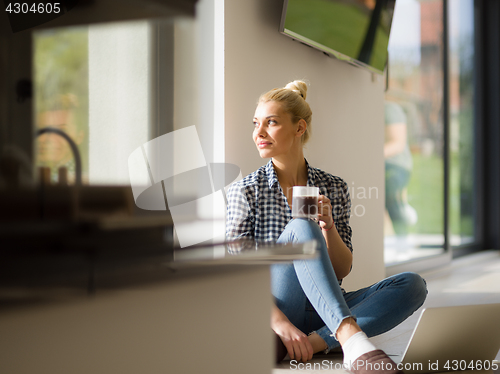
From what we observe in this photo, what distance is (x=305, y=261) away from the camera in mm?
1316

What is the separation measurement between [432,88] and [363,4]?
5.85 ft

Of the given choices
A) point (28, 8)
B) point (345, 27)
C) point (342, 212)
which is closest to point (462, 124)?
point (345, 27)

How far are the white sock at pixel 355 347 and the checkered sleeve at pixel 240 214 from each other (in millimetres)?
433

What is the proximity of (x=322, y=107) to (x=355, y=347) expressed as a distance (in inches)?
53.0

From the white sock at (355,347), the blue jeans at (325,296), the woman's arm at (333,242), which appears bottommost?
the white sock at (355,347)

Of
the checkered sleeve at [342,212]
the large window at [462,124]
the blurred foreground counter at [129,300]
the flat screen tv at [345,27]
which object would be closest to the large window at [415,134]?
the large window at [462,124]

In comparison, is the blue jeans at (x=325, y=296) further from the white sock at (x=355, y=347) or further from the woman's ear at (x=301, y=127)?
the woman's ear at (x=301, y=127)

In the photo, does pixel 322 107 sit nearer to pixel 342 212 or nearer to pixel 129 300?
pixel 342 212

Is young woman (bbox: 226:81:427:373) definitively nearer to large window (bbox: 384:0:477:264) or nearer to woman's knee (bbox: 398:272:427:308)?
woman's knee (bbox: 398:272:427:308)

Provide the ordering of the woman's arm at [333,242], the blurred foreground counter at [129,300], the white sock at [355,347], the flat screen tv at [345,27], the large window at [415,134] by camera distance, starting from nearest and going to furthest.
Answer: the blurred foreground counter at [129,300], the white sock at [355,347], the woman's arm at [333,242], the flat screen tv at [345,27], the large window at [415,134]

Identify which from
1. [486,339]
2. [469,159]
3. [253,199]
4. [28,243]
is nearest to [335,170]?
[253,199]

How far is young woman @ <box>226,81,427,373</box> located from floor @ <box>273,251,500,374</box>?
0.07 m

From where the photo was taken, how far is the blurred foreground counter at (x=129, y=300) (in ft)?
1.10

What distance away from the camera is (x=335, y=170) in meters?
2.46
